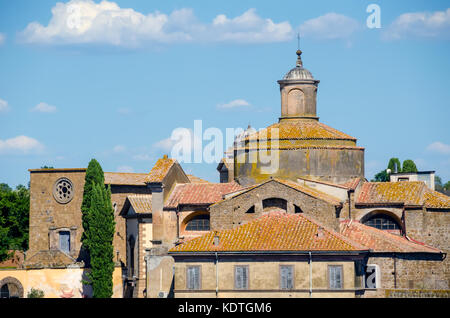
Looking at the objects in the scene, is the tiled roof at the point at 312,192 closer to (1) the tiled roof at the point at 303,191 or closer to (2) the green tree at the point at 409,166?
(1) the tiled roof at the point at 303,191

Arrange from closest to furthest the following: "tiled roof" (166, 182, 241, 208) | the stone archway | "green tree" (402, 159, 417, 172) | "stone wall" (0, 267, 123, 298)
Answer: "tiled roof" (166, 182, 241, 208), the stone archway, "stone wall" (0, 267, 123, 298), "green tree" (402, 159, 417, 172)

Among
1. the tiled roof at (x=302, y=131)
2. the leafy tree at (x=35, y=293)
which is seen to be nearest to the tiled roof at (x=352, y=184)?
the tiled roof at (x=302, y=131)

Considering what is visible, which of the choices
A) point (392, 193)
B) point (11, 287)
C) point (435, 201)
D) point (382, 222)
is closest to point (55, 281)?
point (11, 287)

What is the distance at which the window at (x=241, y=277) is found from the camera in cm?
5234

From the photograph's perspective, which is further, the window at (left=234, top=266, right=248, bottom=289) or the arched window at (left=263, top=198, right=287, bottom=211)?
the arched window at (left=263, top=198, right=287, bottom=211)

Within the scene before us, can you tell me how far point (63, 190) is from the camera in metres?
77.1

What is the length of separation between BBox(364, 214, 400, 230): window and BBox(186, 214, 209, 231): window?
32.1ft

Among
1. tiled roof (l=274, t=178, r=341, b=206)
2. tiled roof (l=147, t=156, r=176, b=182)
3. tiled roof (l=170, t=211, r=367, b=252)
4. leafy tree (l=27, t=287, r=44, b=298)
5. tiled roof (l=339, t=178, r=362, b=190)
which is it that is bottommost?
leafy tree (l=27, t=287, r=44, b=298)

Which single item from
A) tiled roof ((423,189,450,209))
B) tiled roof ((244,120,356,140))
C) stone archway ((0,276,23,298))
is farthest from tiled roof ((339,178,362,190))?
stone archway ((0,276,23,298))

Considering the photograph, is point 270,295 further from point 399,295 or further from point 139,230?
point 139,230

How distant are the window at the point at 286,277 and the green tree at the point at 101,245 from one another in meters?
15.5

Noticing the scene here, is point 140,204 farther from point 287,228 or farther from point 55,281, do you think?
point 287,228

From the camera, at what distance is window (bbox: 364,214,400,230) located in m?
60.6

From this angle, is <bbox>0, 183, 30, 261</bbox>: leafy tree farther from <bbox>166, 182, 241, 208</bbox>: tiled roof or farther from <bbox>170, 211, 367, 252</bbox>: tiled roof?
<bbox>170, 211, 367, 252</bbox>: tiled roof
